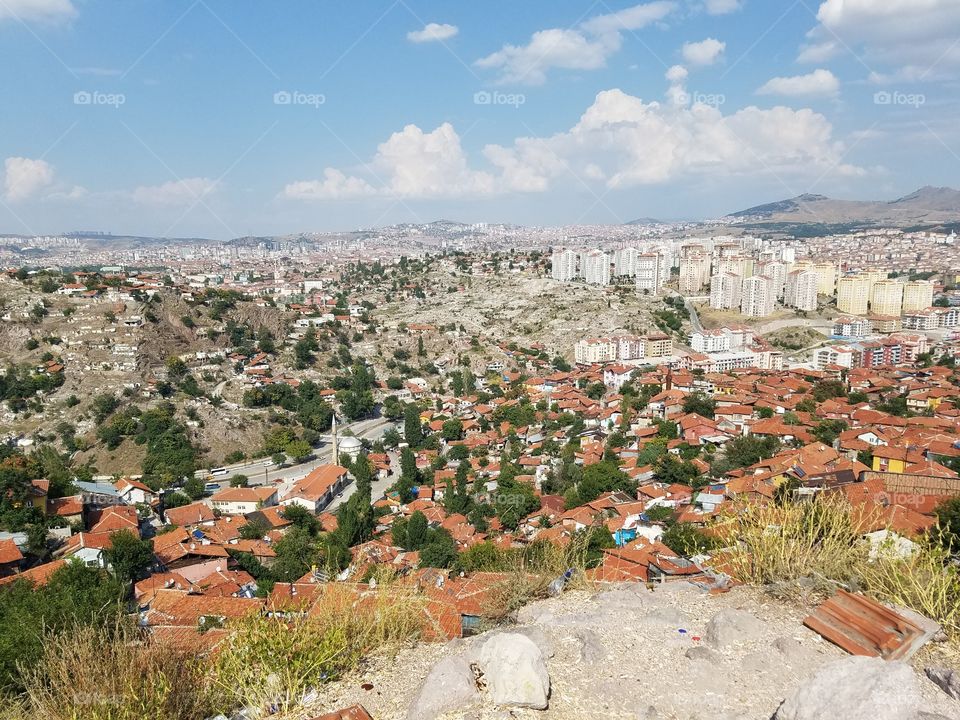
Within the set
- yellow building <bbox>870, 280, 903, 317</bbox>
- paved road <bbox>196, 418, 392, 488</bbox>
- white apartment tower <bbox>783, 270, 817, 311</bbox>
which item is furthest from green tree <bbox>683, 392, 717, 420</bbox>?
yellow building <bbox>870, 280, 903, 317</bbox>

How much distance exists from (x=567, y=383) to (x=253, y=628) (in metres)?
22.8

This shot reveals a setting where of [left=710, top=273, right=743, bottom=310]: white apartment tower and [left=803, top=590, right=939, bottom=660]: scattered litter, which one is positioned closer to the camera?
[left=803, top=590, right=939, bottom=660]: scattered litter

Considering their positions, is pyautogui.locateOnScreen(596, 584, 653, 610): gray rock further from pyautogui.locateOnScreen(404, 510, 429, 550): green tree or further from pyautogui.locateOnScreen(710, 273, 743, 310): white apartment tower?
pyautogui.locateOnScreen(710, 273, 743, 310): white apartment tower

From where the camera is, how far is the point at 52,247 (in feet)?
356

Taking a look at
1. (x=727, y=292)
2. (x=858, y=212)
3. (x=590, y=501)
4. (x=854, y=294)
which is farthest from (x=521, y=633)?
(x=858, y=212)

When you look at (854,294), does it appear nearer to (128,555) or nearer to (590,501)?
(590,501)

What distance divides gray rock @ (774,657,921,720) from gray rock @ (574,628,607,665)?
0.82 metres

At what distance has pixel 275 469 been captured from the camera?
18.7m

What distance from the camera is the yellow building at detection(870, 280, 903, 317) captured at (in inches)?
1542

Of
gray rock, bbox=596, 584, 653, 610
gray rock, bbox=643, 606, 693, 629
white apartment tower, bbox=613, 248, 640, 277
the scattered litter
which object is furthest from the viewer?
white apartment tower, bbox=613, 248, 640, 277

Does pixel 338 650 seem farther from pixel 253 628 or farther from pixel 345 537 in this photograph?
pixel 345 537

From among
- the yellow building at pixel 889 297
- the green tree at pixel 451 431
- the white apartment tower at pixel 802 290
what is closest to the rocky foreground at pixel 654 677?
the green tree at pixel 451 431

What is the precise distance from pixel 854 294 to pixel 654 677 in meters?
44.2

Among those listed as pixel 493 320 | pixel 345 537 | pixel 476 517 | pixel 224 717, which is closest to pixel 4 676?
pixel 224 717
